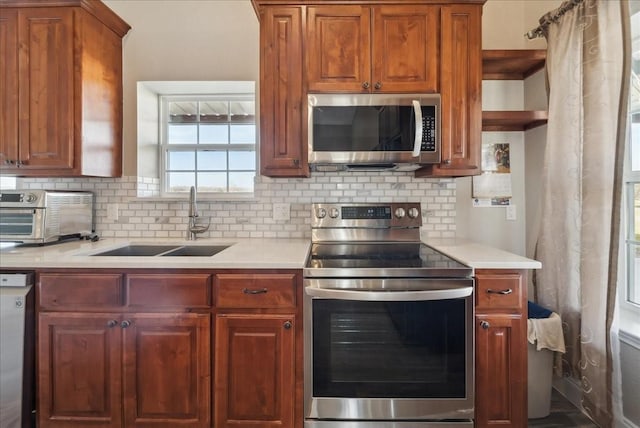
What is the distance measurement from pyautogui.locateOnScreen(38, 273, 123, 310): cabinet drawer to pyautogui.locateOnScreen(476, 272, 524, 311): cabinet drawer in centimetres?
171

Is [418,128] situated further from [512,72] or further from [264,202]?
[264,202]

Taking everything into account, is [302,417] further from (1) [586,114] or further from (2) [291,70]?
(1) [586,114]

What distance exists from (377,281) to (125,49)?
233 centimetres

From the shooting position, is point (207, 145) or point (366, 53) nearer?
point (366, 53)

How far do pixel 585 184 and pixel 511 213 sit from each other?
0.72 m

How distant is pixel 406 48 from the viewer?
2080 mm

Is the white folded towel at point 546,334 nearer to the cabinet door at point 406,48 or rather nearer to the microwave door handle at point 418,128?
the microwave door handle at point 418,128

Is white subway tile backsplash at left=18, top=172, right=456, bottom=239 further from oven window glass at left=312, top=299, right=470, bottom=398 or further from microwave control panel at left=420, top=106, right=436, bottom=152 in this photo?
oven window glass at left=312, top=299, right=470, bottom=398

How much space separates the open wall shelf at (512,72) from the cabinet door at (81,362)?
2414 mm

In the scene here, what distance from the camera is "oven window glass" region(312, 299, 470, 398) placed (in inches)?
65.4

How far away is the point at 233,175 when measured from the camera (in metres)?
2.67

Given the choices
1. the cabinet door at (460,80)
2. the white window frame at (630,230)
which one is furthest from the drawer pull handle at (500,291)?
the cabinet door at (460,80)

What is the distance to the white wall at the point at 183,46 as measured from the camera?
8.10ft

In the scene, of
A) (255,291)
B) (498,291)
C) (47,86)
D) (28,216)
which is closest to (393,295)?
(498,291)
